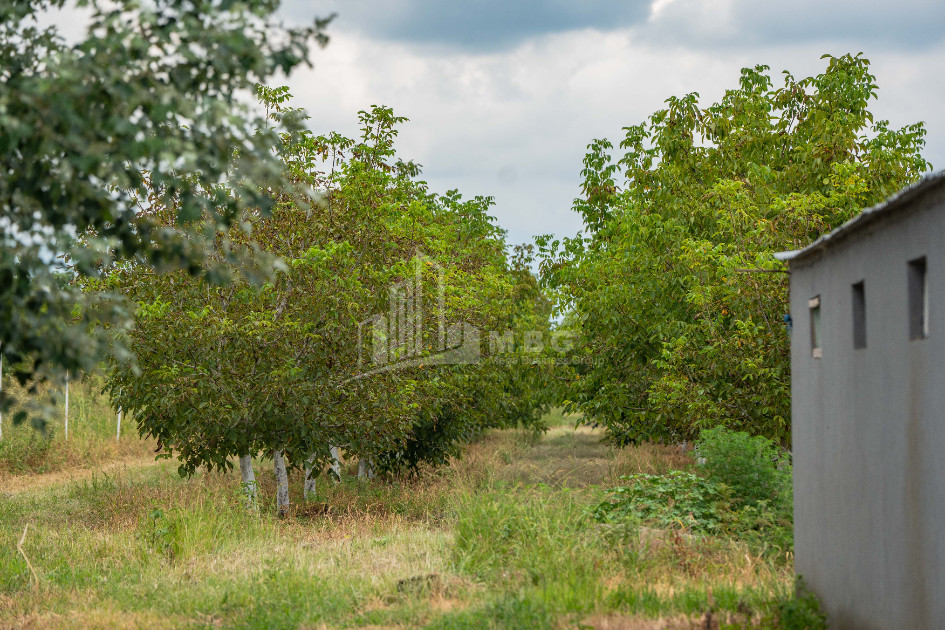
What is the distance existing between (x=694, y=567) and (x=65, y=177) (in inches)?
268

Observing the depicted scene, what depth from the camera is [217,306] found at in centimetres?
1265

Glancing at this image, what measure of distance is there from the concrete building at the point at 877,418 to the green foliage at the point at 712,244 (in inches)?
145

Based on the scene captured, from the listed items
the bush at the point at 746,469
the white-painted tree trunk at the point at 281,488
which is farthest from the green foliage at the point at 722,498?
the white-painted tree trunk at the point at 281,488

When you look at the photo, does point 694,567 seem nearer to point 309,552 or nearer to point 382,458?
point 309,552

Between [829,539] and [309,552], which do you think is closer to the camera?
[829,539]

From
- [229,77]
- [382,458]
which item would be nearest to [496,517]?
[229,77]

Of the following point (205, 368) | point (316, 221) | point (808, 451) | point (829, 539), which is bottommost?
point (829, 539)

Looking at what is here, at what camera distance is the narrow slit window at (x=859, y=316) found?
6520 millimetres

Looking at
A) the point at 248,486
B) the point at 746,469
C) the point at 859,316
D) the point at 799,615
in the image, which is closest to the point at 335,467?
the point at 248,486

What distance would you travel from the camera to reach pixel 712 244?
1408 cm

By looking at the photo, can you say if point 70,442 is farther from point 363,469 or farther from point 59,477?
point 363,469

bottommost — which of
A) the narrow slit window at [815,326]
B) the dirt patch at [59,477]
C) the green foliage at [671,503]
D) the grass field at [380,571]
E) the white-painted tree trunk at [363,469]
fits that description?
the dirt patch at [59,477]

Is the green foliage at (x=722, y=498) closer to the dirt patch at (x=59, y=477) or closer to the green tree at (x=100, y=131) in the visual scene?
the green tree at (x=100, y=131)

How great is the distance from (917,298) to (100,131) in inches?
191
